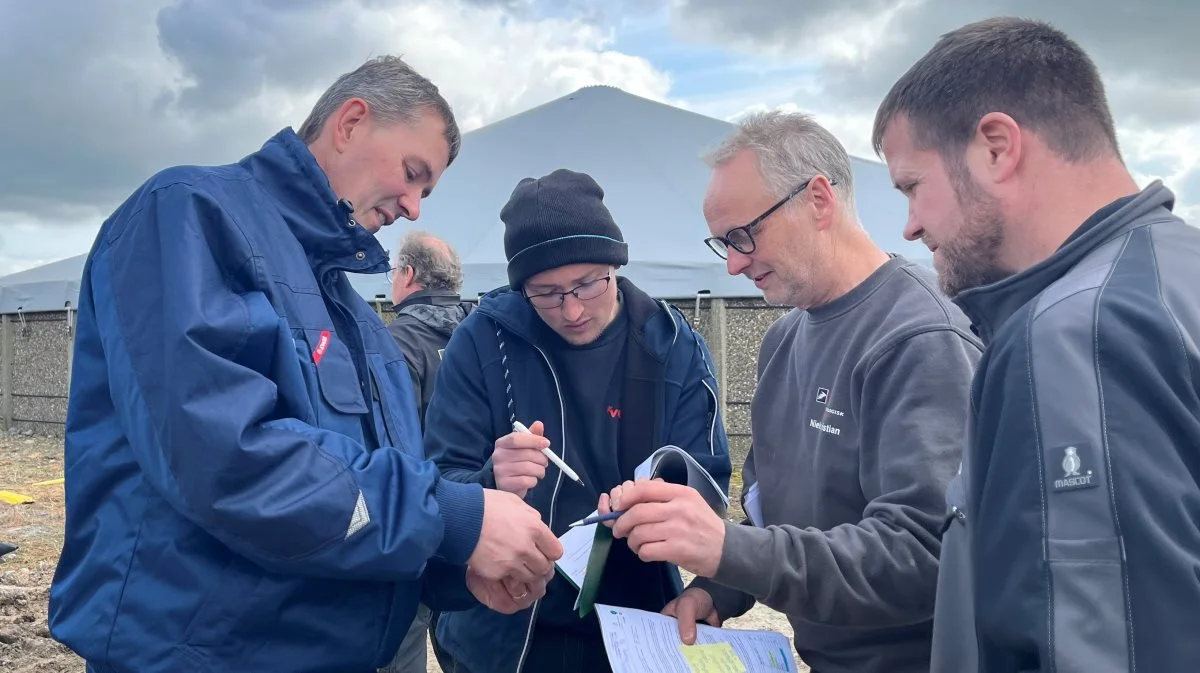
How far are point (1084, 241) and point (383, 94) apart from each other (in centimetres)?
153

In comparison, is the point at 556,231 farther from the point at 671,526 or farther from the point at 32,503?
the point at 32,503

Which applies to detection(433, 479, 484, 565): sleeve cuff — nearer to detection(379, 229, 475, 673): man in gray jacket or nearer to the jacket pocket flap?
the jacket pocket flap

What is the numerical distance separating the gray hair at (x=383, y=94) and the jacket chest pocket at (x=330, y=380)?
59cm

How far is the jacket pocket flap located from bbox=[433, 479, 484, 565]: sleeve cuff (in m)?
0.24

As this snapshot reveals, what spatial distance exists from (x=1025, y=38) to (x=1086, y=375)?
0.66 m

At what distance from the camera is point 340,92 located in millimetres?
2104

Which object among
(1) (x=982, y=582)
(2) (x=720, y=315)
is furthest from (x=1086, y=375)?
(2) (x=720, y=315)

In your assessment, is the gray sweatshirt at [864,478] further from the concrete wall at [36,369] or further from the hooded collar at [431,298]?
the concrete wall at [36,369]

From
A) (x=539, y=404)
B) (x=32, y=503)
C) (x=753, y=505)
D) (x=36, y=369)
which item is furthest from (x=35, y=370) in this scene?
(x=753, y=505)

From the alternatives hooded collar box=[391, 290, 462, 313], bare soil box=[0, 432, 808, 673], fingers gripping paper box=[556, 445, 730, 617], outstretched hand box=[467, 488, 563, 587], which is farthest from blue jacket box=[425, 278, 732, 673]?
bare soil box=[0, 432, 808, 673]

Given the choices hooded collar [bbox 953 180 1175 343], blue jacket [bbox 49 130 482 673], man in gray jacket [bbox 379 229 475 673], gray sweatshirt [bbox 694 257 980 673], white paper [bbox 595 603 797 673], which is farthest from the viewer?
man in gray jacket [bbox 379 229 475 673]

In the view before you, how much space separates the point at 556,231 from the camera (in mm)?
2607

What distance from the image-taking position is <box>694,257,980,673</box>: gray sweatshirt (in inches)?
66.3

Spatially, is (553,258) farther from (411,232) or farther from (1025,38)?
(411,232)
